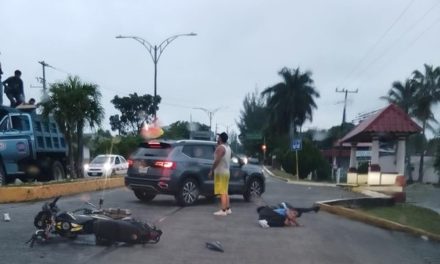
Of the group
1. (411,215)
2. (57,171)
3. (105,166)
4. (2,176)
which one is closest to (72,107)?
(57,171)

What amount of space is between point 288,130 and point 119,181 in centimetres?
5950

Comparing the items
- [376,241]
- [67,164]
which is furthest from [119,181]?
[376,241]

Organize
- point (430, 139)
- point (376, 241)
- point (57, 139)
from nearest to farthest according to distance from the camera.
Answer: point (376, 241), point (57, 139), point (430, 139)

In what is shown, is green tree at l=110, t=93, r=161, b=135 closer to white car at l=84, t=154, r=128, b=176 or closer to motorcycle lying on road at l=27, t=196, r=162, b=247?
white car at l=84, t=154, r=128, b=176

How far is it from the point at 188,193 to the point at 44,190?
3882 millimetres

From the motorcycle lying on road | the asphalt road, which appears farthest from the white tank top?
the motorcycle lying on road

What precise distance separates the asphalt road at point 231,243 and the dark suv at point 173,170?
28.5 inches

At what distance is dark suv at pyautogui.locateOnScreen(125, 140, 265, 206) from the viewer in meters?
14.4

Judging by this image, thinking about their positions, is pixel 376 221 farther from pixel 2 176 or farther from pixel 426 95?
pixel 426 95

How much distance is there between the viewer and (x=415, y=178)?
231 ft

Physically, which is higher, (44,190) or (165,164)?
(165,164)

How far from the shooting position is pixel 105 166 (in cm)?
3197

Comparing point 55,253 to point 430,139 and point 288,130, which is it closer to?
point 430,139

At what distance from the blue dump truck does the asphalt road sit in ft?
13.2
